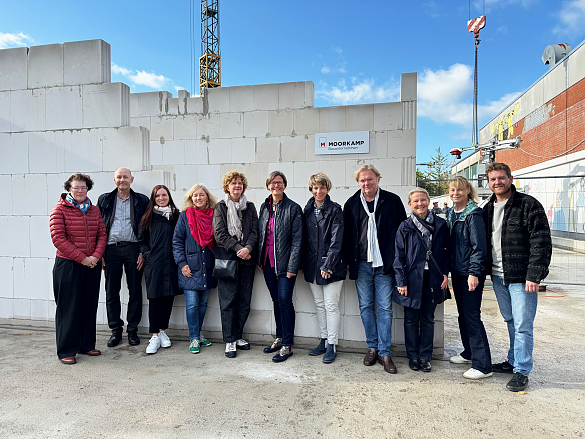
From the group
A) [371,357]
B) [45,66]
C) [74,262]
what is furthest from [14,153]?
[371,357]

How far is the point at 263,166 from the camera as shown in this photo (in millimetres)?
8570

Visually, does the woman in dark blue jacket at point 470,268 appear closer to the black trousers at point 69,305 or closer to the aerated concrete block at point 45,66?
→ the black trousers at point 69,305

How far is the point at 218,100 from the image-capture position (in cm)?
880

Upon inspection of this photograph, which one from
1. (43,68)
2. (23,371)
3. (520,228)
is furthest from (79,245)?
(520,228)

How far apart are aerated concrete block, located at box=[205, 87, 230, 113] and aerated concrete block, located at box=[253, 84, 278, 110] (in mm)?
677

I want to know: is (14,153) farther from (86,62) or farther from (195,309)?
(195,309)

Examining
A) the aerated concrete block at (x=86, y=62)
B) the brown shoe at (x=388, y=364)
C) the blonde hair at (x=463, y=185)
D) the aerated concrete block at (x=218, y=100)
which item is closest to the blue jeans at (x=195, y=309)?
the brown shoe at (x=388, y=364)

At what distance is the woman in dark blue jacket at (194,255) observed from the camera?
13.8ft

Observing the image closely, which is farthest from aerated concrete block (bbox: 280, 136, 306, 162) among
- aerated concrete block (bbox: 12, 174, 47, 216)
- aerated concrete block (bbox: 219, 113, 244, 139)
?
aerated concrete block (bbox: 12, 174, 47, 216)

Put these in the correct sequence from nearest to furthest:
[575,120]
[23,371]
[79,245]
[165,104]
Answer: [23,371], [79,245], [165,104], [575,120]

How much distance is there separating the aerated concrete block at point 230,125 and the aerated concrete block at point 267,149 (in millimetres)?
524

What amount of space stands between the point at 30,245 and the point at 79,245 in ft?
5.38

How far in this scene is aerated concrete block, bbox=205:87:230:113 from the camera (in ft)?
28.6

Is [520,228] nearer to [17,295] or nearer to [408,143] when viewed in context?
[408,143]
